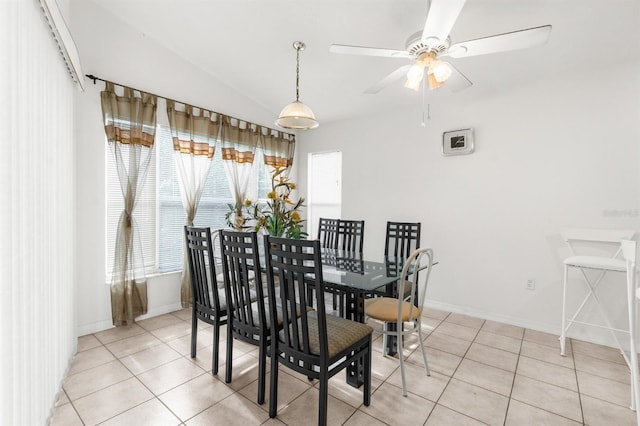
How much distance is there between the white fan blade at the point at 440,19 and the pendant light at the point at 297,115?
109 cm

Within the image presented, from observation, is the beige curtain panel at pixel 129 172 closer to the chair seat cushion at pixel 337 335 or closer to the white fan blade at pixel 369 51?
the chair seat cushion at pixel 337 335

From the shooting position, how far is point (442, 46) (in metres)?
1.83

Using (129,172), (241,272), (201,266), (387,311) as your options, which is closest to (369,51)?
(241,272)

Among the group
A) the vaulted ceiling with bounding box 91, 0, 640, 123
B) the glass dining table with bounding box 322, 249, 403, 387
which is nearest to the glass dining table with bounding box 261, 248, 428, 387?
the glass dining table with bounding box 322, 249, 403, 387

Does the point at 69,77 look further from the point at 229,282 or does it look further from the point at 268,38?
the point at 229,282

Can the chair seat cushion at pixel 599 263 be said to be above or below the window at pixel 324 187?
below

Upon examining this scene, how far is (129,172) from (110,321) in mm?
1546

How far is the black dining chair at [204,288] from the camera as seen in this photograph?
217 centimetres

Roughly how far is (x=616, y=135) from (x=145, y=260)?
485 centimetres

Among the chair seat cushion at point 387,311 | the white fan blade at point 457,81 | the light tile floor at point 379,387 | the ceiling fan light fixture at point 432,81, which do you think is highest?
the white fan blade at point 457,81

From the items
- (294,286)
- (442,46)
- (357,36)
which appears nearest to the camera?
(294,286)

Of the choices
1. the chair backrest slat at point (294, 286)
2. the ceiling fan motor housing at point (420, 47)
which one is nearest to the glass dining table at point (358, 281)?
the chair backrest slat at point (294, 286)

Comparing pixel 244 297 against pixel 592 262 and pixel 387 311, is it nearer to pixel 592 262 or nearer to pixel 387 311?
pixel 387 311

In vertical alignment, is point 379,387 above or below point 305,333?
below
